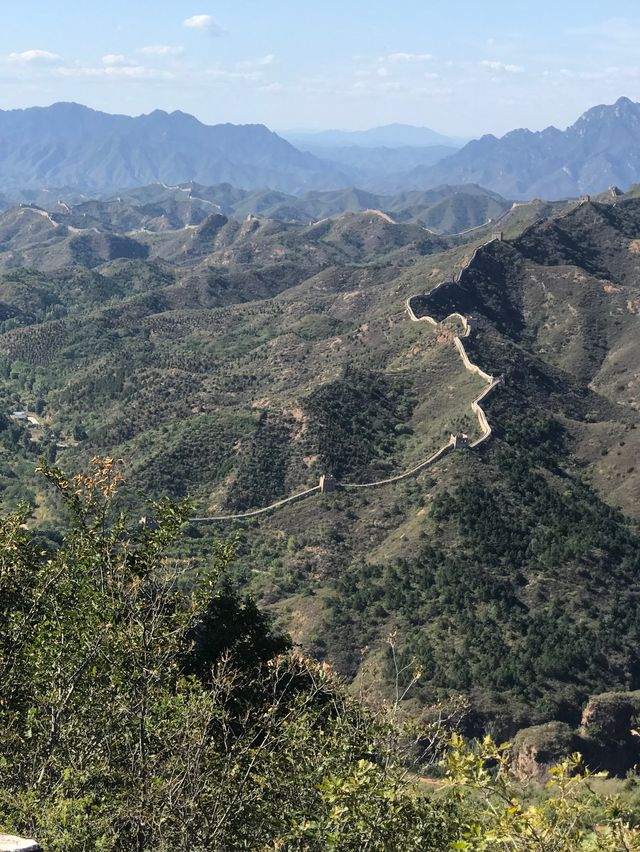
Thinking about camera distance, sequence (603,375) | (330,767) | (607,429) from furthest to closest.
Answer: (603,375), (607,429), (330,767)

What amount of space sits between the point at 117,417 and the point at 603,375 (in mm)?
57035

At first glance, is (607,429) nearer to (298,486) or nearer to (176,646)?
(298,486)

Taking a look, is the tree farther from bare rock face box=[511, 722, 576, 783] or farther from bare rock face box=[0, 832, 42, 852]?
bare rock face box=[511, 722, 576, 783]

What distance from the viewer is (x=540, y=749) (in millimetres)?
37781

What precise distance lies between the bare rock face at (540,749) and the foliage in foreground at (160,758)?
23110 mm

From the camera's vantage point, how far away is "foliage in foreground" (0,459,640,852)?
11.6 m

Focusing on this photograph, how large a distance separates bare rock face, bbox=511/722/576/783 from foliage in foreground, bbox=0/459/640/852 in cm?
2311

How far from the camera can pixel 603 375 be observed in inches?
3725

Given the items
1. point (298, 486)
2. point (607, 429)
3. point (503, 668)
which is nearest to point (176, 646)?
point (503, 668)

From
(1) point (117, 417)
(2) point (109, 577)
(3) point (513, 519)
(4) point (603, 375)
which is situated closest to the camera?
(2) point (109, 577)

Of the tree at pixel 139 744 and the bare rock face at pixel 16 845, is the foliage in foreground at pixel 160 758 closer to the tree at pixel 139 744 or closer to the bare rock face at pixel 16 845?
the tree at pixel 139 744

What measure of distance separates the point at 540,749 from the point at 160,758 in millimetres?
28533

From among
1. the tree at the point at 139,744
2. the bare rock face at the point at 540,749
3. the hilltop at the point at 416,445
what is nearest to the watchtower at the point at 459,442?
the hilltop at the point at 416,445

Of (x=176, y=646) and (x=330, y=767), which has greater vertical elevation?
(x=176, y=646)
